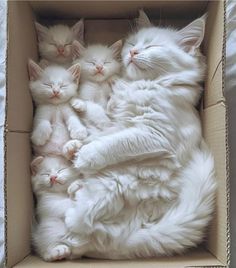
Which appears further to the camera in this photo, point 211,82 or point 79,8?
point 79,8

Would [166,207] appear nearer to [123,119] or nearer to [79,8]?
[123,119]

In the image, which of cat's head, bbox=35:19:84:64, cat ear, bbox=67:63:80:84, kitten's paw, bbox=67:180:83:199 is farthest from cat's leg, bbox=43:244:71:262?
cat's head, bbox=35:19:84:64

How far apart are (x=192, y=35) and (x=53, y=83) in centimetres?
47

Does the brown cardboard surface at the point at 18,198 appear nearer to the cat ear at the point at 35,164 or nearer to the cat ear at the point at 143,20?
the cat ear at the point at 35,164

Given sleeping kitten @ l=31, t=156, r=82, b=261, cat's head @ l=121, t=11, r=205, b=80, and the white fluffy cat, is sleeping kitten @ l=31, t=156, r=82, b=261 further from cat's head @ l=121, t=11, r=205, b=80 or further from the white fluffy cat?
cat's head @ l=121, t=11, r=205, b=80

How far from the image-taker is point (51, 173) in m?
1.22

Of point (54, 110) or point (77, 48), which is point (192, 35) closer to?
point (77, 48)

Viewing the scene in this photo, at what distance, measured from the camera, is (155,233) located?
113cm

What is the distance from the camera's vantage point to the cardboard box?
3.59 ft

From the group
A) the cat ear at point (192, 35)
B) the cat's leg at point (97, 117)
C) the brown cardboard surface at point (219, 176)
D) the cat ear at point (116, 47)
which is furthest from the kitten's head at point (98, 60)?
the brown cardboard surface at point (219, 176)

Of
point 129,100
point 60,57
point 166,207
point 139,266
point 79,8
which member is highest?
point 79,8

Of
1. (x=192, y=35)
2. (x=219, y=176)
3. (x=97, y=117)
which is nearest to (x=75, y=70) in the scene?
(x=97, y=117)

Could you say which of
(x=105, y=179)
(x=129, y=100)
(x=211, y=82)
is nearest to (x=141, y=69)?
(x=129, y=100)

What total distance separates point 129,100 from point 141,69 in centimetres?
11
